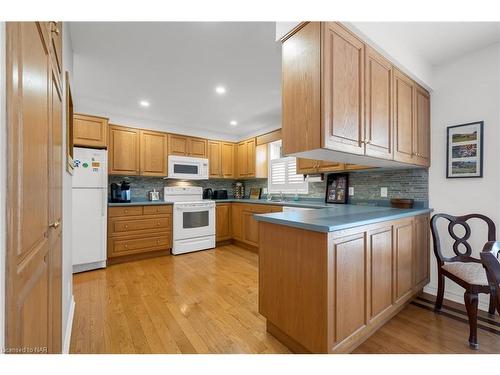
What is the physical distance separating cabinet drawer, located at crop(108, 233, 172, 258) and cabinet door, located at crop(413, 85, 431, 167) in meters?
3.68

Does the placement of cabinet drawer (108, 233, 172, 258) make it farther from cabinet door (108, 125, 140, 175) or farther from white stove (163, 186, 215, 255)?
cabinet door (108, 125, 140, 175)

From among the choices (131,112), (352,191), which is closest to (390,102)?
(352,191)

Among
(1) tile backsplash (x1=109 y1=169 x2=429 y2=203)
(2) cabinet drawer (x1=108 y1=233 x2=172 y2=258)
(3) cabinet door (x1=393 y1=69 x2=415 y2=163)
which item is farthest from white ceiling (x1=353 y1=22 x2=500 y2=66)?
(2) cabinet drawer (x1=108 y1=233 x2=172 y2=258)

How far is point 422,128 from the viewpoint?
7.79ft

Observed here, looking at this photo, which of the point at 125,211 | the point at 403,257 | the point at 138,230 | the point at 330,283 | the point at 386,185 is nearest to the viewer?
the point at 330,283

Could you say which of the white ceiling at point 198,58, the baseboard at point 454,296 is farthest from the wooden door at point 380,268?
the white ceiling at point 198,58

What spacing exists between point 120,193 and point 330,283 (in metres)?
3.48

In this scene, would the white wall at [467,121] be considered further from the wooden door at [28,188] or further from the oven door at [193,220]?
the oven door at [193,220]

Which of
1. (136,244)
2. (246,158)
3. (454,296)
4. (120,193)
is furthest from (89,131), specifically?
(454,296)

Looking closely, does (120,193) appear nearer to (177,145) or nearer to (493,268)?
(177,145)

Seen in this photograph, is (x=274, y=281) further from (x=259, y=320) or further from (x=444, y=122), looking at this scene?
(x=444, y=122)

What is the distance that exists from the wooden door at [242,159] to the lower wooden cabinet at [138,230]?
171 cm

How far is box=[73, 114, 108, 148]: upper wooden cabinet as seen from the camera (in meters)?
3.08
